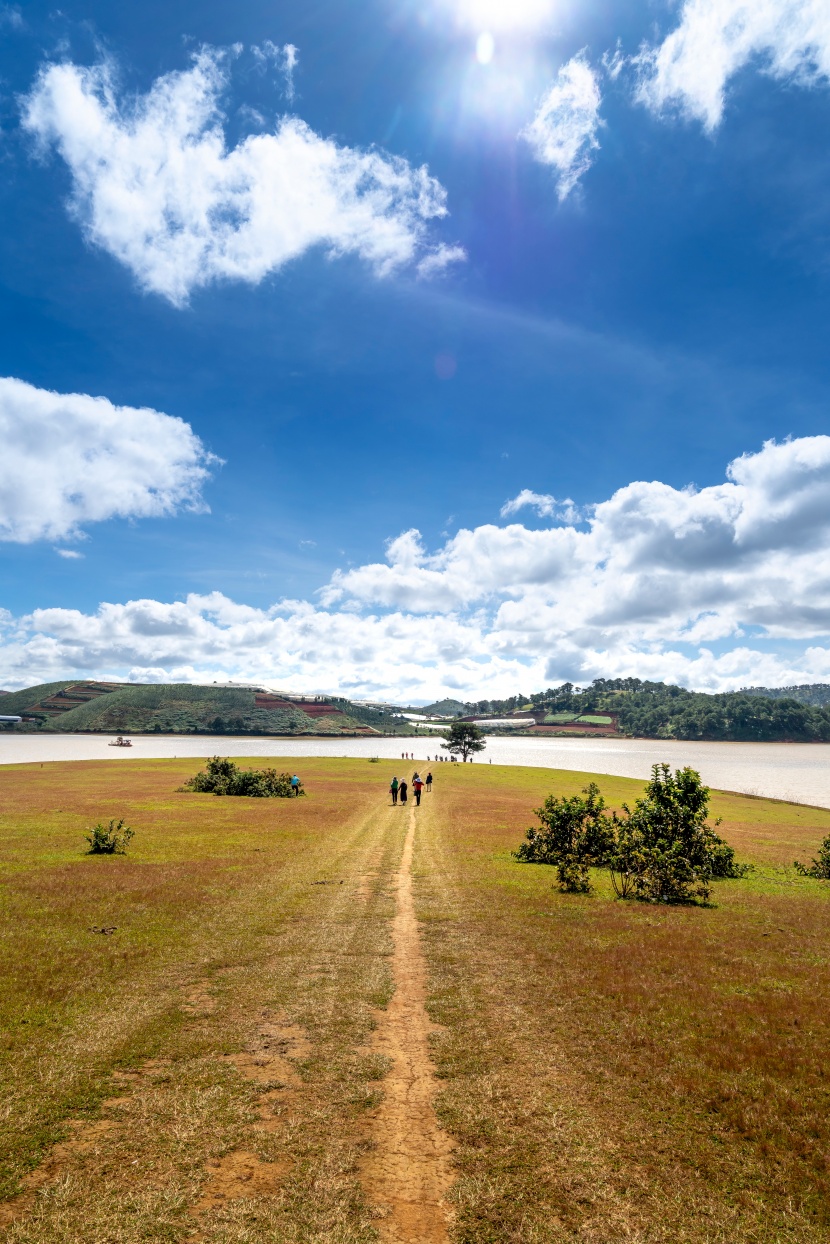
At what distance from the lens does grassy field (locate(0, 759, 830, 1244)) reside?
23.4 feet

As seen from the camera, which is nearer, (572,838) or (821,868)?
(572,838)

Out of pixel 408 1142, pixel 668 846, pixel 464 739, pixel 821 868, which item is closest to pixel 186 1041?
pixel 408 1142

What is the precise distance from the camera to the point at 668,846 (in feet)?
80.7

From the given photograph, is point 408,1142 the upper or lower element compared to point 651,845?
lower

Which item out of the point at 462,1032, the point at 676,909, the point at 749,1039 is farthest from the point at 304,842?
the point at 749,1039

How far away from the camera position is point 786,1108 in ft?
29.5

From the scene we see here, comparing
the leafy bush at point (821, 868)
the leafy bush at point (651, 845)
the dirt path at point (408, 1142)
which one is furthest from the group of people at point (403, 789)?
the dirt path at point (408, 1142)

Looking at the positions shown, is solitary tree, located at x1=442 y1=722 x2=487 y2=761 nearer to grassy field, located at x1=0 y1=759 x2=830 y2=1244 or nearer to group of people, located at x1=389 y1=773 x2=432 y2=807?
group of people, located at x1=389 y1=773 x2=432 y2=807

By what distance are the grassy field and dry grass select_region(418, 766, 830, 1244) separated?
0.15 ft

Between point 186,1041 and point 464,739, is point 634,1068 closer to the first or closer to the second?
point 186,1041

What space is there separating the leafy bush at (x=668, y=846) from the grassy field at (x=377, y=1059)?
5.34 feet

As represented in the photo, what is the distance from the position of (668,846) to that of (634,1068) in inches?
627

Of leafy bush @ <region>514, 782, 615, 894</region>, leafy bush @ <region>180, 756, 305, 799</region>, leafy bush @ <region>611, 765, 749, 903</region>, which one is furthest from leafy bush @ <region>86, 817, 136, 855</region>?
leafy bush @ <region>180, 756, 305, 799</region>

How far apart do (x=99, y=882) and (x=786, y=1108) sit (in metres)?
21.5
